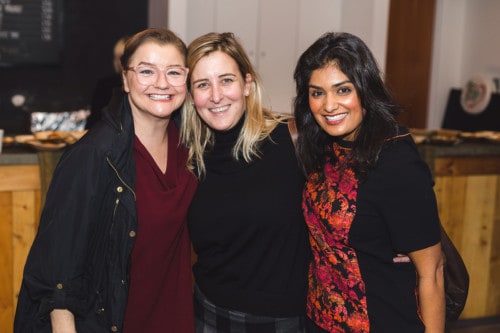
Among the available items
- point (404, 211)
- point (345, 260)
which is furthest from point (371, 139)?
Result: point (345, 260)

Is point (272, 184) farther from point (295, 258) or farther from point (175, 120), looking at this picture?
point (175, 120)

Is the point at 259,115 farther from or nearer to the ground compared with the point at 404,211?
farther from the ground

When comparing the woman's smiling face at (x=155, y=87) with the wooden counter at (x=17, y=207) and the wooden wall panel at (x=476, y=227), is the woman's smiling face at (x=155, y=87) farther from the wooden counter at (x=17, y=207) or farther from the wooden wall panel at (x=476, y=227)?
the wooden wall panel at (x=476, y=227)

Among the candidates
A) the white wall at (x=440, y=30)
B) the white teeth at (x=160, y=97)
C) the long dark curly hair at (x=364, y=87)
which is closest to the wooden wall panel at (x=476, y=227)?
the long dark curly hair at (x=364, y=87)

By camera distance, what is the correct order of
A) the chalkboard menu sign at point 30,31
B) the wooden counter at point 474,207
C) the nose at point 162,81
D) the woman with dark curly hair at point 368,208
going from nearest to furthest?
the woman with dark curly hair at point 368,208 < the nose at point 162,81 < the wooden counter at point 474,207 < the chalkboard menu sign at point 30,31

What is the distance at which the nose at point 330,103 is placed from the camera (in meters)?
1.77

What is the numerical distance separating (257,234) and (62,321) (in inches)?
24.2

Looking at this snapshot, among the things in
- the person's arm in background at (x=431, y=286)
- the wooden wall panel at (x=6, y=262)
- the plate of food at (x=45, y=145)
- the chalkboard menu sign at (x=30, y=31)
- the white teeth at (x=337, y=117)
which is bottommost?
the wooden wall panel at (x=6, y=262)

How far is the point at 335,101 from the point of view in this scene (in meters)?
1.77

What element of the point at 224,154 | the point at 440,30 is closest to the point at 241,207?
the point at 224,154

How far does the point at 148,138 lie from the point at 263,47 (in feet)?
13.2

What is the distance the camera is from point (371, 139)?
5.74ft

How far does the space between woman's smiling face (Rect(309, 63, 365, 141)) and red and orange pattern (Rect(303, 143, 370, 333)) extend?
9 centimetres

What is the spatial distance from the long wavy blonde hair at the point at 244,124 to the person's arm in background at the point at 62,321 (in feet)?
1.95
